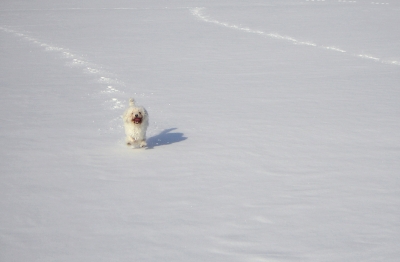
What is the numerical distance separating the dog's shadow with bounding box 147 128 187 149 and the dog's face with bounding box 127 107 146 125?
78 centimetres

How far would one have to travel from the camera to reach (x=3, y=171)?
664 cm

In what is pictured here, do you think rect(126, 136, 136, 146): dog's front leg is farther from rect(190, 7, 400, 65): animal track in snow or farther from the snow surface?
rect(190, 7, 400, 65): animal track in snow

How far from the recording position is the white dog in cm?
704

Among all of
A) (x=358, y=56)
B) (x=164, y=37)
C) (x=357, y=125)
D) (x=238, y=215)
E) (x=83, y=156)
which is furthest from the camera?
(x=164, y=37)

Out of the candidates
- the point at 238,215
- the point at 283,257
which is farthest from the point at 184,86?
the point at 283,257

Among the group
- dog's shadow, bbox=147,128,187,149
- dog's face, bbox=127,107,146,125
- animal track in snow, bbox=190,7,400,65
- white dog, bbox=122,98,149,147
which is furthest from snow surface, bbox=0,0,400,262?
dog's face, bbox=127,107,146,125

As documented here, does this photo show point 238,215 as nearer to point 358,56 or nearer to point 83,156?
point 83,156

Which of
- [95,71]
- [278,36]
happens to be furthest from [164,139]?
[278,36]

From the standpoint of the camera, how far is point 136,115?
699 cm

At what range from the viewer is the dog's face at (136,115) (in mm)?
6997

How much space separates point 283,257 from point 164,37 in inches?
680

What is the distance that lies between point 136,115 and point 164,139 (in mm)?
1268

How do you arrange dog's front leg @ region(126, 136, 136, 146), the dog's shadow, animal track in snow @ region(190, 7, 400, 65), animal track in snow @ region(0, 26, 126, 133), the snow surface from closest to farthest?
the snow surface
dog's front leg @ region(126, 136, 136, 146)
the dog's shadow
animal track in snow @ region(0, 26, 126, 133)
animal track in snow @ region(190, 7, 400, 65)

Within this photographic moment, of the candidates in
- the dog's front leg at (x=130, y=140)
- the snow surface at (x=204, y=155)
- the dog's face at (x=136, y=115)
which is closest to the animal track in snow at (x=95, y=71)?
the snow surface at (x=204, y=155)
